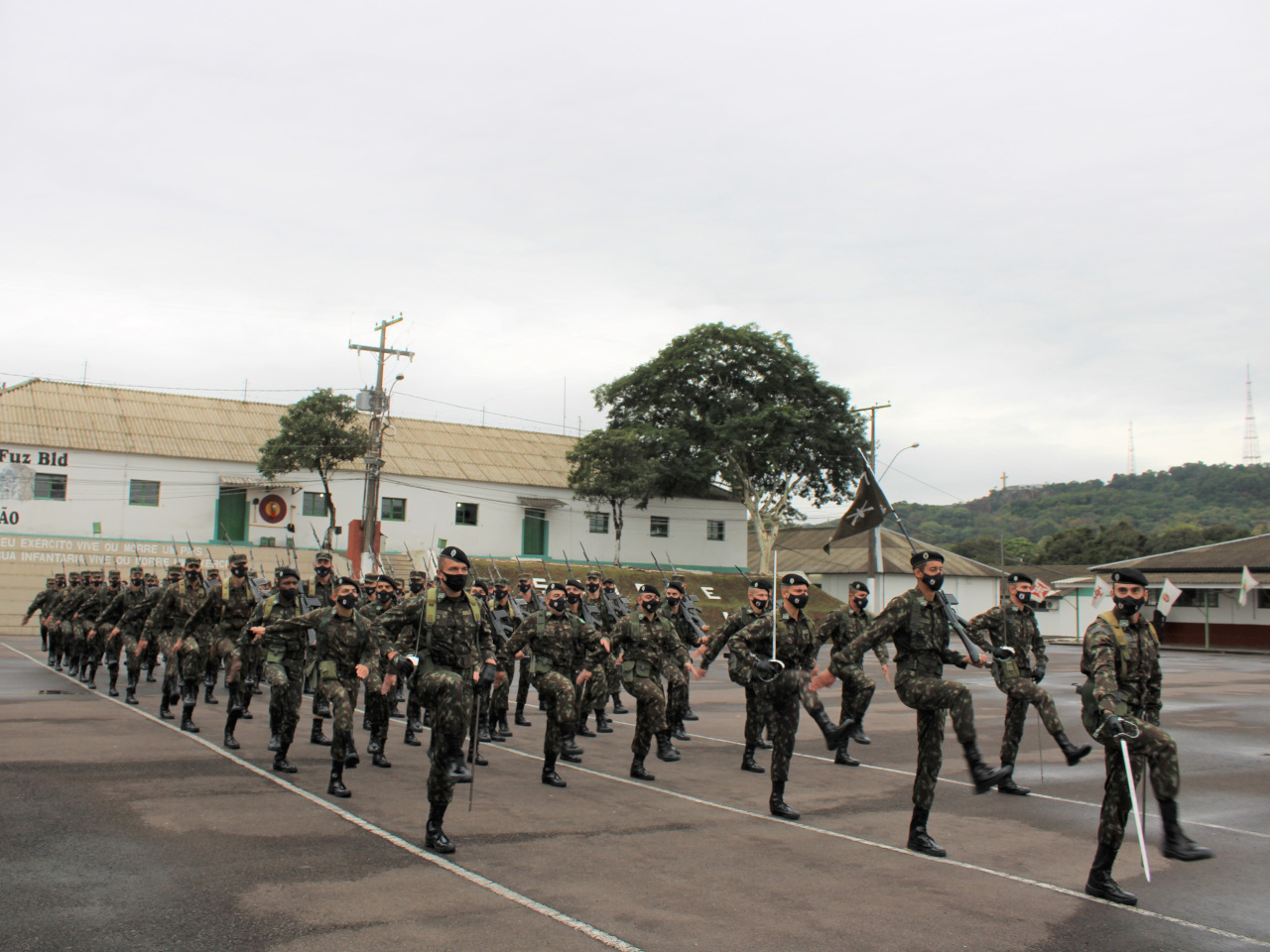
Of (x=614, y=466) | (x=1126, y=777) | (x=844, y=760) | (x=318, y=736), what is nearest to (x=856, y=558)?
(x=614, y=466)

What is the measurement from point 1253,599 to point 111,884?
48887 millimetres

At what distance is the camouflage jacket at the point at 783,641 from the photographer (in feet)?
30.7

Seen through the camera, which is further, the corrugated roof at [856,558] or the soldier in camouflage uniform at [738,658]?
the corrugated roof at [856,558]

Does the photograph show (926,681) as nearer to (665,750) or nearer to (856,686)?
(665,750)

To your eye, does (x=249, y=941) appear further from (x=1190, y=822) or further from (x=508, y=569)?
(x=508, y=569)

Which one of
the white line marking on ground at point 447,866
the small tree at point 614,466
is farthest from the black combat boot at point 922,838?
the small tree at point 614,466

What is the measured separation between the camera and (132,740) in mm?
11695

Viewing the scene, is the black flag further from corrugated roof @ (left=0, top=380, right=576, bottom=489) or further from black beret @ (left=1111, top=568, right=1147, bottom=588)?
corrugated roof @ (left=0, top=380, right=576, bottom=489)

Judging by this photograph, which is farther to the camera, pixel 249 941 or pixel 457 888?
pixel 457 888

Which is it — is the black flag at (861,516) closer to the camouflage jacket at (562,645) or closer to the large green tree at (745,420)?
the large green tree at (745,420)

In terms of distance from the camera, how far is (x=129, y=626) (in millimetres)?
15812

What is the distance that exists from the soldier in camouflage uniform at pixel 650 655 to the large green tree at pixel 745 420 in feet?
117

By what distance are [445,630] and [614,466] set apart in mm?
39610

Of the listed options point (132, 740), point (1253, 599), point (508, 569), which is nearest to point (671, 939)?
point (132, 740)
